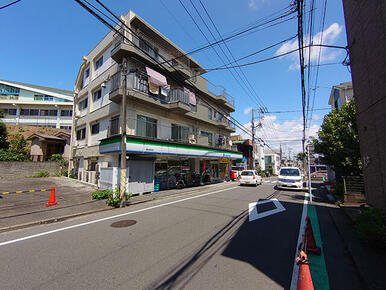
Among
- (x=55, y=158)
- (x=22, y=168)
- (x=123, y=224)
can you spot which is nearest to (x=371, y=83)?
(x=123, y=224)

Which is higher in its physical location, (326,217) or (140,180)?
(140,180)

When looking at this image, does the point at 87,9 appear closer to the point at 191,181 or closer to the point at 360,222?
the point at 360,222

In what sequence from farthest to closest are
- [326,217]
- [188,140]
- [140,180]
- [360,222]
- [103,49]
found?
[188,140]
[103,49]
[140,180]
[326,217]
[360,222]

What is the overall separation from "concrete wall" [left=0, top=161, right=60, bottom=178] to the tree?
26808mm

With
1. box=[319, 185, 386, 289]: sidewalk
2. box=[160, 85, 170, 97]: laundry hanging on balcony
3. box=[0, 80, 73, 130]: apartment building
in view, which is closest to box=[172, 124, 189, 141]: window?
box=[160, 85, 170, 97]: laundry hanging on balcony

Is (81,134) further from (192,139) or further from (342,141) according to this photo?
(342,141)

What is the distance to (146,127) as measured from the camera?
1367 centimetres

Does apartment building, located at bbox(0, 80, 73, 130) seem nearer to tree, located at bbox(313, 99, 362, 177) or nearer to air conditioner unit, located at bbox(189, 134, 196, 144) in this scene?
air conditioner unit, located at bbox(189, 134, 196, 144)

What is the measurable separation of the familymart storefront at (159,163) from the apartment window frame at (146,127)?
1.64m

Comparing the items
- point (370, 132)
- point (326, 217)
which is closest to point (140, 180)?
point (326, 217)

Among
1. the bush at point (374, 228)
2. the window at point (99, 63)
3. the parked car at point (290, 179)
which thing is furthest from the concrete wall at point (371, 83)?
the window at point (99, 63)

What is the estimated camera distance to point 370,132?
6.59 m

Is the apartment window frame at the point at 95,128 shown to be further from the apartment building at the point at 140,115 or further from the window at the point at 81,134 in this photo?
the window at the point at 81,134

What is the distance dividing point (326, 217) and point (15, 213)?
13.2 m
